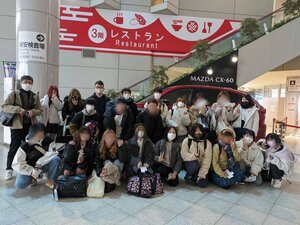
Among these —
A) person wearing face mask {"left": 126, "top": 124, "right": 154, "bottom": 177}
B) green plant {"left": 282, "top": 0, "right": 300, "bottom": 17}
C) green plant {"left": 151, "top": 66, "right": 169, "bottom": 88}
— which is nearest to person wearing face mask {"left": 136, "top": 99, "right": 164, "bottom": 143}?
person wearing face mask {"left": 126, "top": 124, "right": 154, "bottom": 177}

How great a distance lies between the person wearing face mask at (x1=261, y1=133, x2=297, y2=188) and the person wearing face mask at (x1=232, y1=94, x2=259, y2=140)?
433mm

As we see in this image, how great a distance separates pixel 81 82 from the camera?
8898 millimetres

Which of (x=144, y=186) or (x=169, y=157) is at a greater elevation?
(x=169, y=157)

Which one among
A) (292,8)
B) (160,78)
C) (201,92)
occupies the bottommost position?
(201,92)

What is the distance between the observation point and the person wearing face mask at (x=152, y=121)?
340cm

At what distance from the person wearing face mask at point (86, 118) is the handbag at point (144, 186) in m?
0.83

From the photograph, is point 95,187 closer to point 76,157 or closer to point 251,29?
point 76,157

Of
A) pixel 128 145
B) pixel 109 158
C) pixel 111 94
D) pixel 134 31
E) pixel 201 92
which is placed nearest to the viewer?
pixel 109 158

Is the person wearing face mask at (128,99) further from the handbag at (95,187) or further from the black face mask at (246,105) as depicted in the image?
the black face mask at (246,105)

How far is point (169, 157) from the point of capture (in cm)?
325

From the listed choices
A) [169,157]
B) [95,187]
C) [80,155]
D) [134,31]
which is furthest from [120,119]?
[134,31]

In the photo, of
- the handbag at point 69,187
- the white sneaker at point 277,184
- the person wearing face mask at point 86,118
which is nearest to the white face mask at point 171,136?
the person wearing face mask at point 86,118

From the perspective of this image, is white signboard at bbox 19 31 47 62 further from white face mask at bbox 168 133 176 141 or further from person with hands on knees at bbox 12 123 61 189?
white face mask at bbox 168 133 176 141

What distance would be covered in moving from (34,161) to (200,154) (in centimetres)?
224
